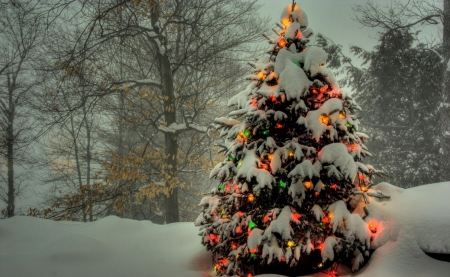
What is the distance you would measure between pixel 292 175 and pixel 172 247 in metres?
2.49

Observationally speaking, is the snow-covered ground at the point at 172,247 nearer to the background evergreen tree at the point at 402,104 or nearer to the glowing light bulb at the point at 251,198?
the glowing light bulb at the point at 251,198

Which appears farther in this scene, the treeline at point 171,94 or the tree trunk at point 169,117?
the tree trunk at point 169,117

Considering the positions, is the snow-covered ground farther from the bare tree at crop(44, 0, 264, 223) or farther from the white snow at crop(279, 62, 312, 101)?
the bare tree at crop(44, 0, 264, 223)

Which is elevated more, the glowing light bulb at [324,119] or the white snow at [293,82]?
the white snow at [293,82]

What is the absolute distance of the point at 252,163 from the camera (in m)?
3.34

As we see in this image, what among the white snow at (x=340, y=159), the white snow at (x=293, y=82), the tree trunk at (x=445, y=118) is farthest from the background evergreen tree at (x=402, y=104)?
the white snow at (x=340, y=159)

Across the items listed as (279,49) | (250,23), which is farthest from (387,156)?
(279,49)

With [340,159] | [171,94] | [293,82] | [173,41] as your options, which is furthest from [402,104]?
[293,82]

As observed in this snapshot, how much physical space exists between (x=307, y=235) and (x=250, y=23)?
8269mm

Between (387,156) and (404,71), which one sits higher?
(404,71)

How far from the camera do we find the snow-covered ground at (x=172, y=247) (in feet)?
10.4

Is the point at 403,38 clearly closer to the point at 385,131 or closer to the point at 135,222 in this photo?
the point at 385,131

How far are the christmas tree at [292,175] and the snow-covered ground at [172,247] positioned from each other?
310mm

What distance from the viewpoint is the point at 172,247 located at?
14.9 feet
